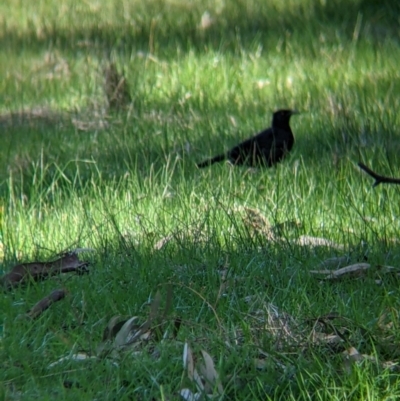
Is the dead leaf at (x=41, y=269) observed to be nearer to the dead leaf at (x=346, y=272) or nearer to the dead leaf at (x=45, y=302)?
the dead leaf at (x=45, y=302)

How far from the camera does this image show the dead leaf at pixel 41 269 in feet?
12.5

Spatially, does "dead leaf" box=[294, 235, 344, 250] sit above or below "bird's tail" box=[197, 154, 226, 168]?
above

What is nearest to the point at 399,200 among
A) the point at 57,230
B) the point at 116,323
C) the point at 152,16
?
the point at 57,230

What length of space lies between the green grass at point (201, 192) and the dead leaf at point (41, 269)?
0.08 m

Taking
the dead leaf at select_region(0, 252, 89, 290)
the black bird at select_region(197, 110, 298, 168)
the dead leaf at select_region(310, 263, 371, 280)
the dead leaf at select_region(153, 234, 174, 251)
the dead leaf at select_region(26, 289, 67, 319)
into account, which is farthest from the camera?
the black bird at select_region(197, 110, 298, 168)

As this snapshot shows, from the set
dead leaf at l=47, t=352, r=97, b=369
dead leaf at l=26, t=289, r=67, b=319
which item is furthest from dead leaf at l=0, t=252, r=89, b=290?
dead leaf at l=47, t=352, r=97, b=369

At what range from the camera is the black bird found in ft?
20.1

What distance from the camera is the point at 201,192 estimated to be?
5.27 meters

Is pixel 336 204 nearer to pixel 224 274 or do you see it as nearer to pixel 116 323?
pixel 224 274

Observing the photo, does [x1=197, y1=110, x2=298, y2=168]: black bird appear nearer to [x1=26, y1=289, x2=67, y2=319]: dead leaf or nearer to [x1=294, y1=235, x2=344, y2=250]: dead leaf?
[x1=294, y1=235, x2=344, y2=250]: dead leaf

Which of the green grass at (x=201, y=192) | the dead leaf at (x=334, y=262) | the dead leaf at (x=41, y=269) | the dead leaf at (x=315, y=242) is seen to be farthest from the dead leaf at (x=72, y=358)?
the dead leaf at (x=315, y=242)

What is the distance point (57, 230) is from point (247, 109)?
3.49 meters

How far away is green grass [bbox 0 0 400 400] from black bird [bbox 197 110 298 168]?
0.38 ft

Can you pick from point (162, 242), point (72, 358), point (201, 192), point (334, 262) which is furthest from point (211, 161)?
point (72, 358)
